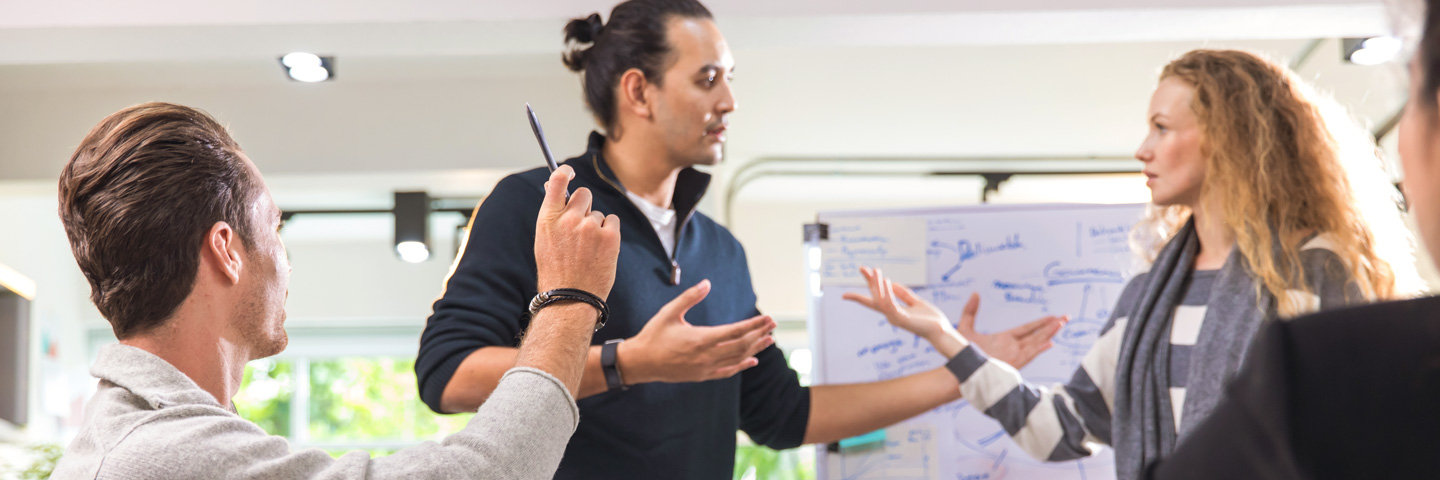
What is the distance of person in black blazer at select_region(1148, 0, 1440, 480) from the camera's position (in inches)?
21.9

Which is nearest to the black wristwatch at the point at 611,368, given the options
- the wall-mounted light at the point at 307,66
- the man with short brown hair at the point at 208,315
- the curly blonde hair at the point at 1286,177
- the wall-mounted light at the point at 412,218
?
the man with short brown hair at the point at 208,315

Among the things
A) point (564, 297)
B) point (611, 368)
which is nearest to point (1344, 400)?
point (564, 297)

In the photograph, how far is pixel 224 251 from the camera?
119 cm

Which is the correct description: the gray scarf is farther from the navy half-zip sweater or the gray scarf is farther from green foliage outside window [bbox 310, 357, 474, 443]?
green foliage outside window [bbox 310, 357, 474, 443]

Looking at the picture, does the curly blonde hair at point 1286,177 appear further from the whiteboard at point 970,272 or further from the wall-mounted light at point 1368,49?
the wall-mounted light at point 1368,49

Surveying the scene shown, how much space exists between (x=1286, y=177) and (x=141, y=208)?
1.70 m

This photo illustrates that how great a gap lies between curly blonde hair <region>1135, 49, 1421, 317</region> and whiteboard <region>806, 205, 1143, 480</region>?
950 millimetres

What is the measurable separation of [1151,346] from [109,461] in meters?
1.55

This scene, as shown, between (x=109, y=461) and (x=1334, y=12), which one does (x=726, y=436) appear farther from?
(x=1334, y=12)

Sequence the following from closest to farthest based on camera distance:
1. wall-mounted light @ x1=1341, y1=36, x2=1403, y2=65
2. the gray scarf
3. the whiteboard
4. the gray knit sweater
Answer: the gray knit sweater, the gray scarf, the whiteboard, wall-mounted light @ x1=1341, y1=36, x2=1403, y2=65

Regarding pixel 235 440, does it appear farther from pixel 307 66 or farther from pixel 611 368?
pixel 307 66

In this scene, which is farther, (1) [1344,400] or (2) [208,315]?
(2) [208,315]

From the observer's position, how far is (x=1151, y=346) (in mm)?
1936

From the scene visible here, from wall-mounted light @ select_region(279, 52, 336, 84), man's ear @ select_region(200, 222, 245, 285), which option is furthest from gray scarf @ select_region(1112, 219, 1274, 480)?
wall-mounted light @ select_region(279, 52, 336, 84)
